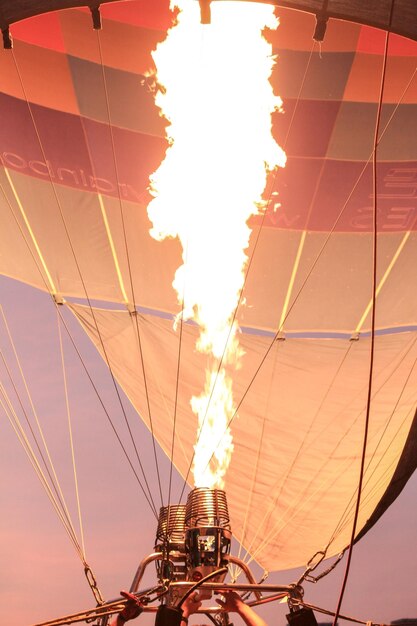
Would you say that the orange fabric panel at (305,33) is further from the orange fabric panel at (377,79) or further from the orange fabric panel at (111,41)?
the orange fabric panel at (111,41)

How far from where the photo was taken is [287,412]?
6.90m

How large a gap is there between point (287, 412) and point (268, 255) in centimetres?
146

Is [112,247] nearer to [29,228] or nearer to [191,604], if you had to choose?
[29,228]

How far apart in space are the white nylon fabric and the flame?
0.20 meters

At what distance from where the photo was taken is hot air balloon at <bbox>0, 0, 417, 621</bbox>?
5172 mm

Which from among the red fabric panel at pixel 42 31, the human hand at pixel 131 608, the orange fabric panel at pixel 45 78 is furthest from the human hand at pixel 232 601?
the orange fabric panel at pixel 45 78

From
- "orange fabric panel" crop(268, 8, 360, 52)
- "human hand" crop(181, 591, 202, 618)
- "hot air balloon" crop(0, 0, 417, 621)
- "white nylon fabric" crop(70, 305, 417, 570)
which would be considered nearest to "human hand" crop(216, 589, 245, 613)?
"human hand" crop(181, 591, 202, 618)

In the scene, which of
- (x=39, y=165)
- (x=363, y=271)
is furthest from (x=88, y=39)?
(x=363, y=271)

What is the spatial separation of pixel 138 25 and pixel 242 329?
2898 millimetres

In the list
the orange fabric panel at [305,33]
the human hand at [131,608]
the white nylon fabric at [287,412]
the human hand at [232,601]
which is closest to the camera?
the human hand at [131,608]

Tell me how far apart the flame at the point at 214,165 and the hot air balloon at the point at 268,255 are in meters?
0.08

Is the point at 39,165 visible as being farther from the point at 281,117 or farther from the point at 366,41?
the point at 366,41

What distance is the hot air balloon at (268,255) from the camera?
5.17m

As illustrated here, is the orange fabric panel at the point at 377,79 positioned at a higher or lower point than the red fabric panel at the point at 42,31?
lower
